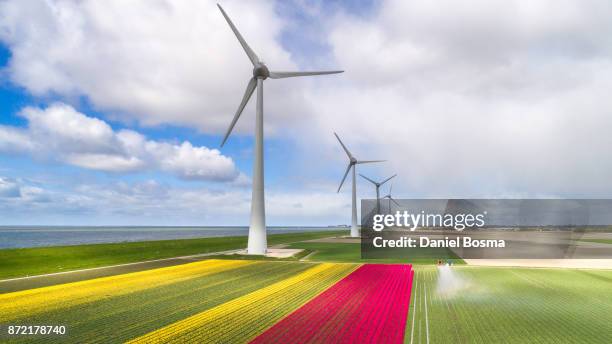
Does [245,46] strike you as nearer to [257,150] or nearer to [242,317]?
[257,150]

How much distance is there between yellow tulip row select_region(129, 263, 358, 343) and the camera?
1973 centimetres

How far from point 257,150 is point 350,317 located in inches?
1665

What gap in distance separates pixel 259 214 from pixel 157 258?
17479 mm

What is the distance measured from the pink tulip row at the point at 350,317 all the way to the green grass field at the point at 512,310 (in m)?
1.14

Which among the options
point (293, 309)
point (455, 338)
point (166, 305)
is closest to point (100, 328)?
point (166, 305)

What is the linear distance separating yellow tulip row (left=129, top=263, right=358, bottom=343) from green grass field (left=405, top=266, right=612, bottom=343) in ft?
27.1

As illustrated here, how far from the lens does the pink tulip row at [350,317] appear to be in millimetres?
19719

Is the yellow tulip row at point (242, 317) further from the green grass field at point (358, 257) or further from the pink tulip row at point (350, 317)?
the green grass field at point (358, 257)

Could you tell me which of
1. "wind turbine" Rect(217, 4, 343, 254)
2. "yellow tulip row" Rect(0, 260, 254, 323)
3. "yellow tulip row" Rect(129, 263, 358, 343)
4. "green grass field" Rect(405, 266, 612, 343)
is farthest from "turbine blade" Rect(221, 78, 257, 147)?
"green grass field" Rect(405, 266, 612, 343)

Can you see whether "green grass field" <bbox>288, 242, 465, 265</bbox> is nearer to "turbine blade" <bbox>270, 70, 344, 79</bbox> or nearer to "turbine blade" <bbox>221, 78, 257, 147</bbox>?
"turbine blade" <bbox>221, 78, 257, 147</bbox>

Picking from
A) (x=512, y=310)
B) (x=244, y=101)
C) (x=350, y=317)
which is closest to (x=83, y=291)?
(x=350, y=317)

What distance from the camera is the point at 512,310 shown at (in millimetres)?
26875

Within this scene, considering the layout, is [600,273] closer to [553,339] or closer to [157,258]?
[553,339]

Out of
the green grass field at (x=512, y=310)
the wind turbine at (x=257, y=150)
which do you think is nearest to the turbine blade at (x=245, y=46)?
the wind turbine at (x=257, y=150)
